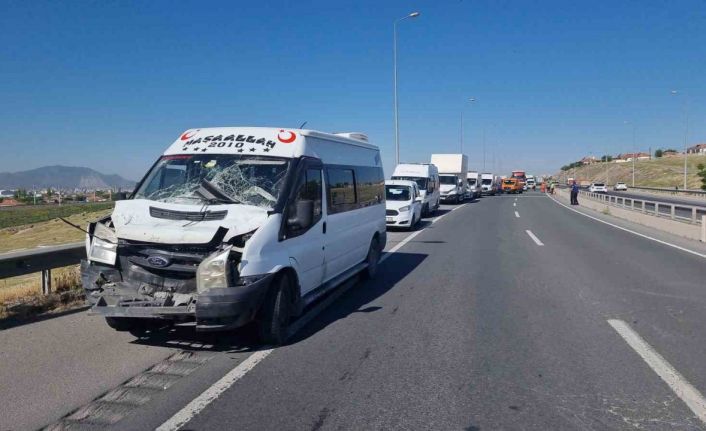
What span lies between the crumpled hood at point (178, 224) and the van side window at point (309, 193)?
16.4 inches

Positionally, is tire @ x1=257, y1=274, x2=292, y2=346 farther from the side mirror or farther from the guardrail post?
the guardrail post

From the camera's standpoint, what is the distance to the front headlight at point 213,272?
5.21 metres

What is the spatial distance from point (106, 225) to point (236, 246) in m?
1.71

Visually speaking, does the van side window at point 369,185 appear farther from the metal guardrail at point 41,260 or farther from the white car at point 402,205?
the white car at point 402,205

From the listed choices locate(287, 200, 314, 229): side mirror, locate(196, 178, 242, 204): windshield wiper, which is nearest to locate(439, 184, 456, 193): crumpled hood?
locate(287, 200, 314, 229): side mirror

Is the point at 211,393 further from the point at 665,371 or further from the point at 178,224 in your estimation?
the point at 665,371

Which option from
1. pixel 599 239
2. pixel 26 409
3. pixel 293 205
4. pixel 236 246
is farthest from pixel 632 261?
pixel 26 409

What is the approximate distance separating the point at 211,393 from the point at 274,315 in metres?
1.29

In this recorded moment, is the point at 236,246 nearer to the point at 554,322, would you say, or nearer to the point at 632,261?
the point at 554,322

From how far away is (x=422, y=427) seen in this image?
3.95m

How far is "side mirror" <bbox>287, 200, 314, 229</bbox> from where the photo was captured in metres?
5.99

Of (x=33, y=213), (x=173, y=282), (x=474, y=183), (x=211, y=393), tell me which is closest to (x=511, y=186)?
(x=474, y=183)

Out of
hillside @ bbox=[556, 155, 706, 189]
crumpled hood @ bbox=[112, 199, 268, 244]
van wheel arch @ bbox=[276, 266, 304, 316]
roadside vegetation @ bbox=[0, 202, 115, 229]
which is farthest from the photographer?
hillside @ bbox=[556, 155, 706, 189]

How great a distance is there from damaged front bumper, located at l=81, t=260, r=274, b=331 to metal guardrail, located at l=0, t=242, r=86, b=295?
1708mm
